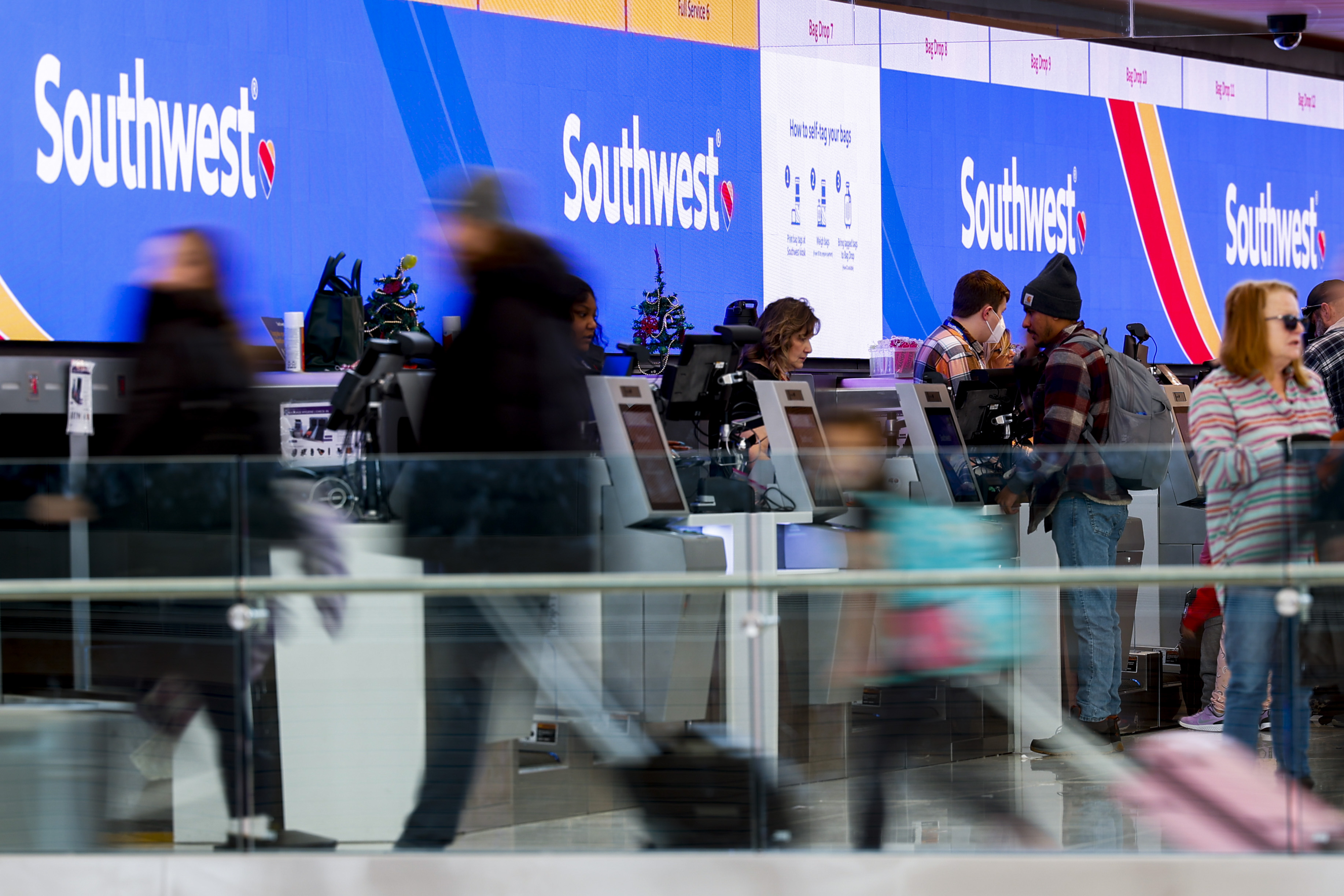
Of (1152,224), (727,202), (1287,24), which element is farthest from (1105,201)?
(727,202)

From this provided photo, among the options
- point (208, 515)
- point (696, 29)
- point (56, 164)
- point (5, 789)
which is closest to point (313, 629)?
point (208, 515)

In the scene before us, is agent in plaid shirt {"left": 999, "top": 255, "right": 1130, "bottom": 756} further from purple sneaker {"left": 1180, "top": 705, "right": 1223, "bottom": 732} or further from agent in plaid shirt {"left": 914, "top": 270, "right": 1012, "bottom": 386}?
agent in plaid shirt {"left": 914, "top": 270, "right": 1012, "bottom": 386}

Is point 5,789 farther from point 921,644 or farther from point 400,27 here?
point 400,27

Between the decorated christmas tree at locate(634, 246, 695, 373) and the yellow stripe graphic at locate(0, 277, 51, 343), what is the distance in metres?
3.38

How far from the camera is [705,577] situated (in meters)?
3.07

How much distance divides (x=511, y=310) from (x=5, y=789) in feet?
4.65

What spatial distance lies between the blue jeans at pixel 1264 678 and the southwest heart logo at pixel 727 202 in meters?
6.39

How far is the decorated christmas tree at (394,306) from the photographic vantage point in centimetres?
726

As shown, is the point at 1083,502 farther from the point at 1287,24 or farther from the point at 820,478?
the point at 1287,24

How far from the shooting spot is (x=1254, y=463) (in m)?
3.11

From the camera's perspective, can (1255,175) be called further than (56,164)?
Yes

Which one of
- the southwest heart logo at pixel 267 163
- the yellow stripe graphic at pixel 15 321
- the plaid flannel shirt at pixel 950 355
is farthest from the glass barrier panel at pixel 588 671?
the southwest heart logo at pixel 267 163

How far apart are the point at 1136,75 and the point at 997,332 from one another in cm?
612

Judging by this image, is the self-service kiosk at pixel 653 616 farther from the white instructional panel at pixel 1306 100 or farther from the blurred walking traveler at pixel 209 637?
the white instructional panel at pixel 1306 100
